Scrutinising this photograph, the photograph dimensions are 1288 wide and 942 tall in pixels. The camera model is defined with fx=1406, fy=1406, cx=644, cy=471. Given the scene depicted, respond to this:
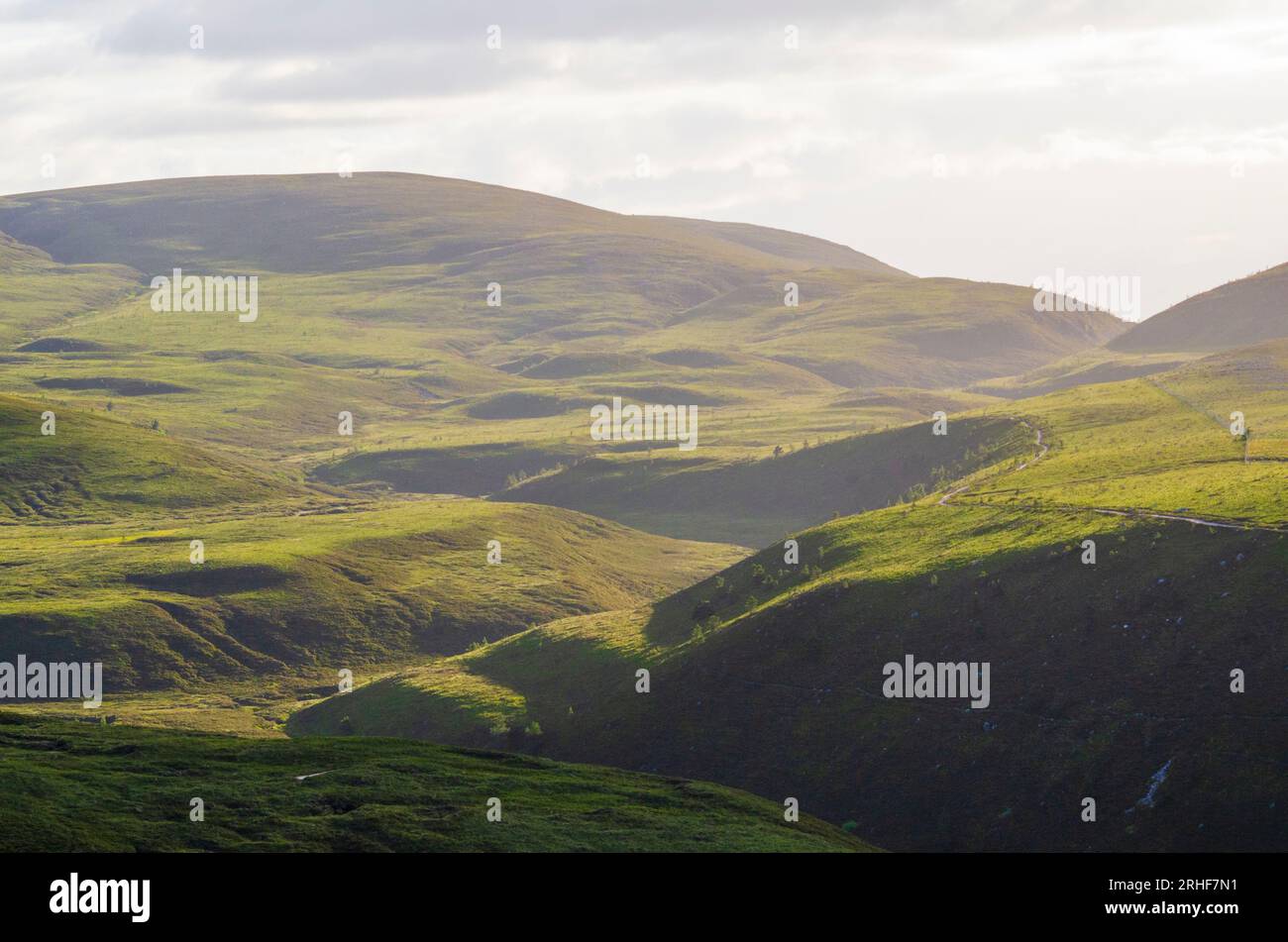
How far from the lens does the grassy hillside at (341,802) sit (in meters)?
61.6

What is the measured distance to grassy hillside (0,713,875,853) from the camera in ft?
202

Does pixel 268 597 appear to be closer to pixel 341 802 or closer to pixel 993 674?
pixel 341 802

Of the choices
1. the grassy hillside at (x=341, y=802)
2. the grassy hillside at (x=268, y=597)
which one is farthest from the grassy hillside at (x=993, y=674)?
the grassy hillside at (x=268, y=597)

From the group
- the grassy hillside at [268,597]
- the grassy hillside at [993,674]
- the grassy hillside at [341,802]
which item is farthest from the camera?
the grassy hillside at [268,597]

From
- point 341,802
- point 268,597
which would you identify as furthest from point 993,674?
point 268,597

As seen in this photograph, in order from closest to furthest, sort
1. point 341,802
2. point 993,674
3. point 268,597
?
point 341,802, point 993,674, point 268,597

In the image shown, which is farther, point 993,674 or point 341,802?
point 993,674

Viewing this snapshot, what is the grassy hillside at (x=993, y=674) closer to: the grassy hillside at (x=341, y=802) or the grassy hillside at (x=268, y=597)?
the grassy hillside at (x=341, y=802)

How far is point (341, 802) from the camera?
2712 inches

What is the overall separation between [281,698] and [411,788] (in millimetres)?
71416

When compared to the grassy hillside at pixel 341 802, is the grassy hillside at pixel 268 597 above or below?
above

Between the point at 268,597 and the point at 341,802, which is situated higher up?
the point at 268,597

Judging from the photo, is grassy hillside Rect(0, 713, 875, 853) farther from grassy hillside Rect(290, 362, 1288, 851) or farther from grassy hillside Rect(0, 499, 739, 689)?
grassy hillside Rect(0, 499, 739, 689)
